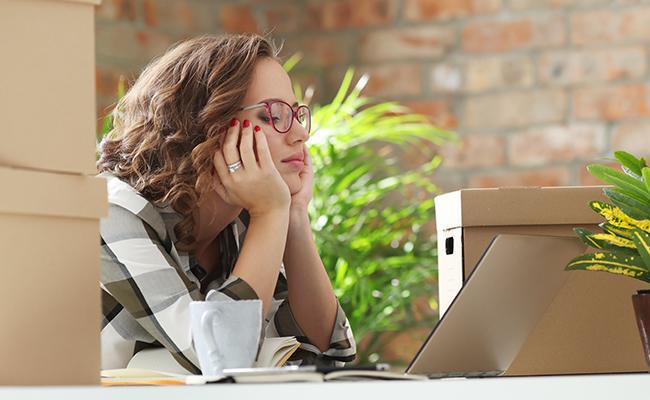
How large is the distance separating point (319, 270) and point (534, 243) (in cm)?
61

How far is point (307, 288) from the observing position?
1.88 meters

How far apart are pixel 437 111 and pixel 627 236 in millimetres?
2427

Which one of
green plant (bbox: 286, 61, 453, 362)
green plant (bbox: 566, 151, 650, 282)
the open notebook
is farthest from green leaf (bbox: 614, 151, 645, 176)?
green plant (bbox: 286, 61, 453, 362)

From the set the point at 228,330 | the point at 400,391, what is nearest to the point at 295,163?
the point at 228,330

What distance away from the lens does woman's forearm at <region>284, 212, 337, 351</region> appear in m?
1.86

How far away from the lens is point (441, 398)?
2.43 feet

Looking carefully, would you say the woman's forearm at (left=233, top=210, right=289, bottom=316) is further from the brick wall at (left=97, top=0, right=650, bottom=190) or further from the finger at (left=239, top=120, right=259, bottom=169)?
the brick wall at (left=97, top=0, right=650, bottom=190)

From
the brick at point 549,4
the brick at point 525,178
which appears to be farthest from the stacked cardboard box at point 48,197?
the brick at point 549,4

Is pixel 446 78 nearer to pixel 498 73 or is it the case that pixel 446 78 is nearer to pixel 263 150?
pixel 498 73

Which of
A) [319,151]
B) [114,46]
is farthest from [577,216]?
[114,46]

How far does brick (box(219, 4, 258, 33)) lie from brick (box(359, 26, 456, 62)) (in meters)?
0.41

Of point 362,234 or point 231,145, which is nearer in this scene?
point 231,145

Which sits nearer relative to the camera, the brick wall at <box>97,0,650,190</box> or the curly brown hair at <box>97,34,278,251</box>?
the curly brown hair at <box>97,34,278,251</box>

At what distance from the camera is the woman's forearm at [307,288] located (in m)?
1.86
